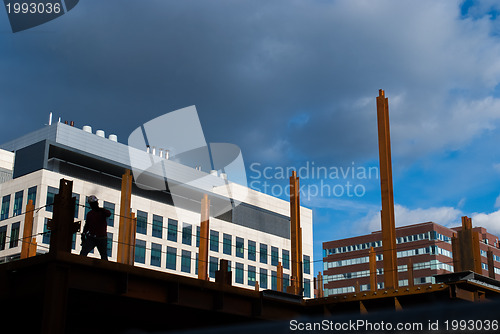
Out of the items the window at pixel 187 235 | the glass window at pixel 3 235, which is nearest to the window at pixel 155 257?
the window at pixel 187 235

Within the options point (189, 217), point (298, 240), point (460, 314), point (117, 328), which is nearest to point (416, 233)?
point (189, 217)

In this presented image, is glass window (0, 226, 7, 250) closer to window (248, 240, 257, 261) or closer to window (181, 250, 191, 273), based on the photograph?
window (181, 250, 191, 273)

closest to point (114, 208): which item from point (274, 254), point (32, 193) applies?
point (32, 193)

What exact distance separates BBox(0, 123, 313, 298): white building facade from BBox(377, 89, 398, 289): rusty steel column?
131 feet

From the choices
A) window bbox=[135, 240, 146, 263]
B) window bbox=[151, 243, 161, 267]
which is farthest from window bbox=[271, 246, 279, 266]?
window bbox=[135, 240, 146, 263]

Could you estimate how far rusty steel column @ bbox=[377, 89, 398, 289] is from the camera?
19.7 meters

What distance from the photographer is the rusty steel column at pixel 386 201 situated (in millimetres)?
19688

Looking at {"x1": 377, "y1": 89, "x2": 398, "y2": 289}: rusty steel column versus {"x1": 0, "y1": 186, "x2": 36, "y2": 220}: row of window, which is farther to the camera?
{"x1": 0, "y1": 186, "x2": 36, "y2": 220}: row of window

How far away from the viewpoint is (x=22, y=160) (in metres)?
71.8

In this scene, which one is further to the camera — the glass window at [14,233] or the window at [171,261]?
the window at [171,261]

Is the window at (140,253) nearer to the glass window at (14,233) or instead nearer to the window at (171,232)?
the window at (171,232)

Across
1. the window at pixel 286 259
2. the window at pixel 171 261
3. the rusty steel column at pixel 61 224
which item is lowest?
the rusty steel column at pixel 61 224

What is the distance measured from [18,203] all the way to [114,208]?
10942 mm

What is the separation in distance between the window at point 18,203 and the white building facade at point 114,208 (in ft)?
0.38
